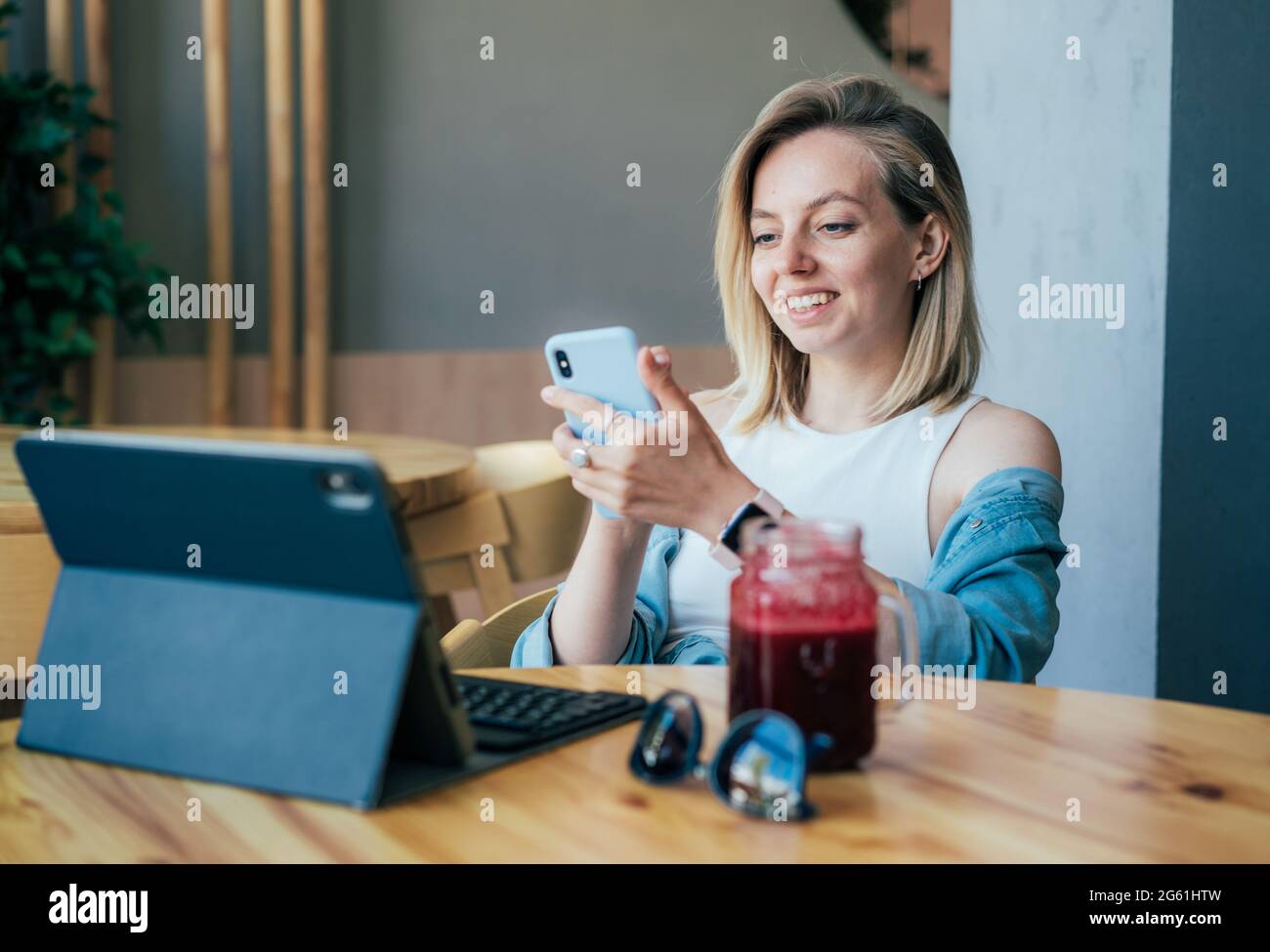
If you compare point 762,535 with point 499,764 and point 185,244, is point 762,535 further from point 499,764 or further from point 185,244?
point 185,244

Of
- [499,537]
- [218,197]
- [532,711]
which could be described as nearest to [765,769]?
[532,711]

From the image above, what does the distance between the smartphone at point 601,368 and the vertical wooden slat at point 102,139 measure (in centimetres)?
245

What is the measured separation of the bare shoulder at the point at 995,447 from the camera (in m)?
1.58

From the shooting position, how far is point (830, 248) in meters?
1.67

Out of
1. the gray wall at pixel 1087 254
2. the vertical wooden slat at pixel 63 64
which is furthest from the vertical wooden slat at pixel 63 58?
the gray wall at pixel 1087 254

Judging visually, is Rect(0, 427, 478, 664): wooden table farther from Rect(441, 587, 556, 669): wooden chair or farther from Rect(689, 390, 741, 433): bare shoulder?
Rect(689, 390, 741, 433): bare shoulder

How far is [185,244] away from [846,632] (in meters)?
3.13

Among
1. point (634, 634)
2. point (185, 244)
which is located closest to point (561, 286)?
point (185, 244)

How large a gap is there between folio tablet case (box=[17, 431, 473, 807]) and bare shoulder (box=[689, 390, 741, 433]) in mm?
1041

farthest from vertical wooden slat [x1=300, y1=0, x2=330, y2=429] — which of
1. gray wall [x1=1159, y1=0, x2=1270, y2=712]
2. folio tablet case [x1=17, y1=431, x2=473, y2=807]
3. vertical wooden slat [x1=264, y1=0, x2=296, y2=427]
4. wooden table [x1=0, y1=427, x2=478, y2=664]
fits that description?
folio tablet case [x1=17, y1=431, x2=473, y2=807]

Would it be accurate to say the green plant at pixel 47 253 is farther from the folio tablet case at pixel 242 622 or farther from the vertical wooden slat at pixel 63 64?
the folio tablet case at pixel 242 622

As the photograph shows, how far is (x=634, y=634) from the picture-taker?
154cm

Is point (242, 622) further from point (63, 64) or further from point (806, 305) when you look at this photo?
point (63, 64)

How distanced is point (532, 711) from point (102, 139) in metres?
2.89
